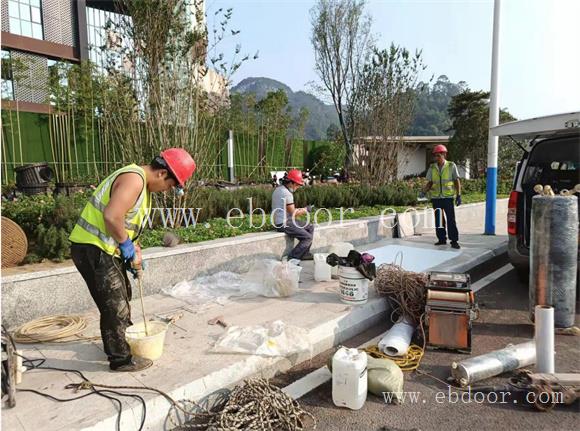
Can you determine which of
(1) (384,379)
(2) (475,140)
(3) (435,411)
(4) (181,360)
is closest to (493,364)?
(3) (435,411)

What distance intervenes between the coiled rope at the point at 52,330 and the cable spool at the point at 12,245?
3.34ft

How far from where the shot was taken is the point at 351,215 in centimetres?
890

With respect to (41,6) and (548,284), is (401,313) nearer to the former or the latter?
(548,284)

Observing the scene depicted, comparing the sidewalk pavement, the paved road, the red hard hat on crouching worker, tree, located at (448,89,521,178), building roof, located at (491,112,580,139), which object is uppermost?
tree, located at (448,89,521,178)

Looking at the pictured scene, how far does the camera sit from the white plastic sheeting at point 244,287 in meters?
4.84

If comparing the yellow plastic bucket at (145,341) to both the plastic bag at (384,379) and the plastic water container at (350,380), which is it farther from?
the plastic bag at (384,379)

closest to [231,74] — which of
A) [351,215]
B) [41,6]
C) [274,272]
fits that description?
[351,215]

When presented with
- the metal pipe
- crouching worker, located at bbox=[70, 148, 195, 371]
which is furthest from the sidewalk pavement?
the metal pipe

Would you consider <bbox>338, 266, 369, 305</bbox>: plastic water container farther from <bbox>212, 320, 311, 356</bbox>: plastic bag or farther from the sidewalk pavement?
<bbox>212, 320, 311, 356</bbox>: plastic bag

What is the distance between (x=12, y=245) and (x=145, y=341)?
248 centimetres

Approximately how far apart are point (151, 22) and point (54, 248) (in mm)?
3883

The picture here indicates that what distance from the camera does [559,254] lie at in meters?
4.21

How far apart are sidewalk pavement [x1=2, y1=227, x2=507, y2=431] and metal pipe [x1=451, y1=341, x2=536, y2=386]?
3.99ft

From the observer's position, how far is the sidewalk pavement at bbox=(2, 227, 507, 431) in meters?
2.60
